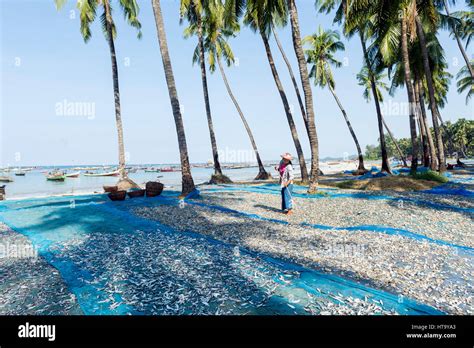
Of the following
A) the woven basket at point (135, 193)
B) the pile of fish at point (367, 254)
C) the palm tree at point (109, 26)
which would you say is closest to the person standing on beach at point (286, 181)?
the pile of fish at point (367, 254)

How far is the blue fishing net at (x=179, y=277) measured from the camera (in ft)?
12.2

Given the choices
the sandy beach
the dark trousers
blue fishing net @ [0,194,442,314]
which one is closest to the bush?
the sandy beach

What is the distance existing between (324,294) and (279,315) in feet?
3.12

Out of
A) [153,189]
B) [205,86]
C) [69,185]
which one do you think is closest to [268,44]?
[205,86]

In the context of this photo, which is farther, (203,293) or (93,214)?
(93,214)

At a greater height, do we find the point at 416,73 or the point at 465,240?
the point at 416,73

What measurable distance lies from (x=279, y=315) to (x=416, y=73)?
33.7 m

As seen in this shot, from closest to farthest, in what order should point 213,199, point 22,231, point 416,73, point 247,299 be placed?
1. point 247,299
2. point 22,231
3. point 213,199
4. point 416,73

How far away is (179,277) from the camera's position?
15.7 feet

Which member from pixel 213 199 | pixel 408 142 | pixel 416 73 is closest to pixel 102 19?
pixel 213 199

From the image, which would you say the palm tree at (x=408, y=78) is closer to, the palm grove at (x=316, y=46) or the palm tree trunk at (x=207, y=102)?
the palm grove at (x=316, y=46)
